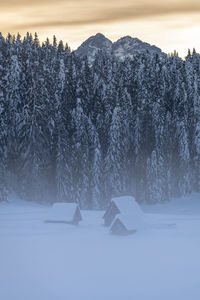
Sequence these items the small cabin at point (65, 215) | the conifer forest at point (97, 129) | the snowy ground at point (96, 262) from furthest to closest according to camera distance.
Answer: the conifer forest at point (97, 129) < the small cabin at point (65, 215) < the snowy ground at point (96, 262)

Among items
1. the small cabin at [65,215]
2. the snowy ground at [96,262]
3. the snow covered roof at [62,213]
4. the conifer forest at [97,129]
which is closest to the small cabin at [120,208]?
the snowy ground at [96,262]

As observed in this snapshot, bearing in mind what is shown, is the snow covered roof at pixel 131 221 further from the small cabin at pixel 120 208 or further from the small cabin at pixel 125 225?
the small cabin at pixel 120 208

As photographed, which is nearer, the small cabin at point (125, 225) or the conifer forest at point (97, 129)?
the small cabin at point (125, 225)

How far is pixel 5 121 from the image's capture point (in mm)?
41094

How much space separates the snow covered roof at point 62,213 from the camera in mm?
27094

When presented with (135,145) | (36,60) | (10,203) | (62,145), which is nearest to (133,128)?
(135,145)

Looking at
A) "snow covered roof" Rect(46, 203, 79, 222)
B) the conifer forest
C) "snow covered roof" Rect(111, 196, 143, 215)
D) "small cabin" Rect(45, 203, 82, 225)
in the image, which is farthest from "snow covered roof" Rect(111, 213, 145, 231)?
the conifer forest

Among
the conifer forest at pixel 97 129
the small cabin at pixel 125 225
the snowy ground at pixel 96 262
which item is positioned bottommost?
the snowy ground at pixel 96 262

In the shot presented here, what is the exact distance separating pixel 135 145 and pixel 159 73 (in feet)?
33.8

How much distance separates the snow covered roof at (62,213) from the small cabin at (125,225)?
348 centimetres

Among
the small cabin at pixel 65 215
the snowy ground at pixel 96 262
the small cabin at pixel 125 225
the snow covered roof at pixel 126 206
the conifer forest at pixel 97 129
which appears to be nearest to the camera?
the snowy ground at pixel 96 262

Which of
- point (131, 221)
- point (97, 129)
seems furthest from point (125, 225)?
point (97, 129)

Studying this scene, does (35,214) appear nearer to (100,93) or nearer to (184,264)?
(184,264)

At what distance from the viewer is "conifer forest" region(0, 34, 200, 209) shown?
42656 mm
